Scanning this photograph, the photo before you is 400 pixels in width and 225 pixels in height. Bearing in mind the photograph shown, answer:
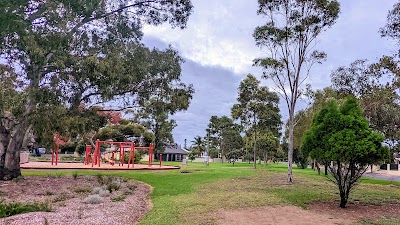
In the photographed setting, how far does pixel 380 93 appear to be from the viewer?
21.3 m

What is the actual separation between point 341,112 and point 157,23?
9274 millimetres

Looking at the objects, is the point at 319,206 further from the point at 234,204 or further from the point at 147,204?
the point at 147,204

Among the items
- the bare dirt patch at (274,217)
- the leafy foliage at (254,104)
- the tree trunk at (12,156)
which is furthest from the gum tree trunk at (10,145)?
the leafy foliage at (254,104)

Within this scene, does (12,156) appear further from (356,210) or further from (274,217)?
(356,210)

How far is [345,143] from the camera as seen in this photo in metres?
10.1

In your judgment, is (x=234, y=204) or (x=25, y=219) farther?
(x=234, y=204)

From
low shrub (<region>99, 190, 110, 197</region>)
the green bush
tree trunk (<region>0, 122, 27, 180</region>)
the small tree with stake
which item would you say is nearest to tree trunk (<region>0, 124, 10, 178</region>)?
tree trunk (<region>0, 122, 27, 180</region>)

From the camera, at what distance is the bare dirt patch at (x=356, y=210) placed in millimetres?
9213

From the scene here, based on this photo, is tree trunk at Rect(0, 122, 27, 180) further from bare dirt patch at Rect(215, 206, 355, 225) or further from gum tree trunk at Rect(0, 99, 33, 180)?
bare dirt patch at Rect(215, 206, 355, 225)

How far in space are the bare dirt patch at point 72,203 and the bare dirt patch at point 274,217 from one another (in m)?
2.07

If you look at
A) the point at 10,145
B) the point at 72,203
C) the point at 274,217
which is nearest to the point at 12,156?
the point at 10,145

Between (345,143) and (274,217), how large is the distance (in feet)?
10.1

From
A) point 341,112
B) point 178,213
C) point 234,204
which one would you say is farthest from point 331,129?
point 178,213

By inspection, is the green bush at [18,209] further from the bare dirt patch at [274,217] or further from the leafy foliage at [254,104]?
the leafy foliage at [254,104]
